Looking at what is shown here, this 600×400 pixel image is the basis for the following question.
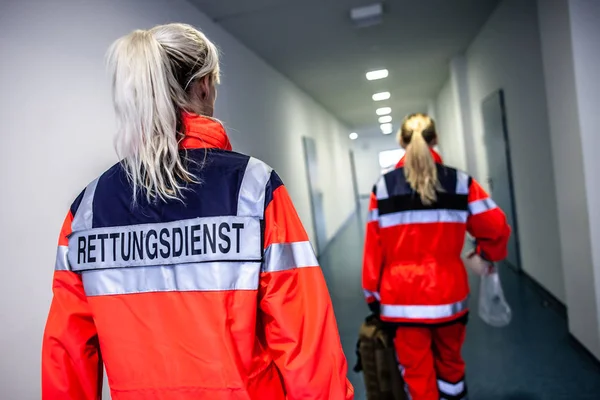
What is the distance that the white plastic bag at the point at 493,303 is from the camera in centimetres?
249

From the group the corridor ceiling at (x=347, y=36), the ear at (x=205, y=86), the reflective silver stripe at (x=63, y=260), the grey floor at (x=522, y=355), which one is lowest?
the grey floor at (x=522, y=355)

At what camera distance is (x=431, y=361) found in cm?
215

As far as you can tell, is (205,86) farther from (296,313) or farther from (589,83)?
(589,83)

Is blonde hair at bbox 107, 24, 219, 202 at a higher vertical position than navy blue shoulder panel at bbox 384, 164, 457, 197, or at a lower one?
higher

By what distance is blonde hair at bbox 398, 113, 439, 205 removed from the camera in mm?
2068

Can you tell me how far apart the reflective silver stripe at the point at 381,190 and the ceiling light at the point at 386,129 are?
16.0 meters

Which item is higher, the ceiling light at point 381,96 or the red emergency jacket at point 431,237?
the ceiling light at point 381,96

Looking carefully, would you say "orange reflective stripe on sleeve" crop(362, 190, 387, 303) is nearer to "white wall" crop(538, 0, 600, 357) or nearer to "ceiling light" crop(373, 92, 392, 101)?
"white wall" crop(538, 0, 600, 357)

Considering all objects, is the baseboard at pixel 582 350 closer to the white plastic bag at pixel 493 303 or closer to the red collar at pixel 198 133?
the white plastic bag at pixel 493 303

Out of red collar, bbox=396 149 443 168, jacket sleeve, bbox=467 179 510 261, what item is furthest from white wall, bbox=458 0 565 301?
red collar, bbox=396 149 443 168

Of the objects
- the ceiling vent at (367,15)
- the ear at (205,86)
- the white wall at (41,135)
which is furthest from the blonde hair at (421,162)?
the ceiling vent at (367,15)

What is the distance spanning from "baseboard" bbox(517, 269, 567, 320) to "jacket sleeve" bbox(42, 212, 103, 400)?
3.70m

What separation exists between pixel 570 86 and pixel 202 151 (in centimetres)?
263

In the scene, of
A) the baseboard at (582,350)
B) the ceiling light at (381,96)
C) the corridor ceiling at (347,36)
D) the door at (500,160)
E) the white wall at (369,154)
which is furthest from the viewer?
the white wall at (369,154)
